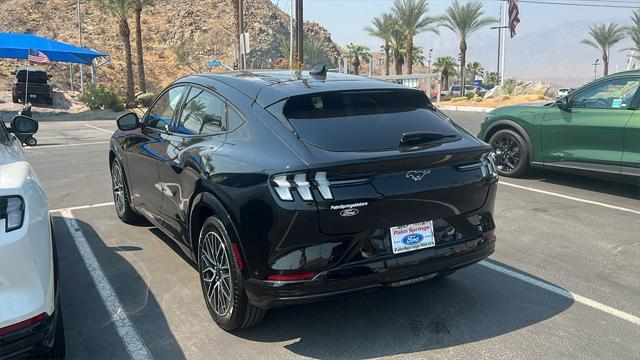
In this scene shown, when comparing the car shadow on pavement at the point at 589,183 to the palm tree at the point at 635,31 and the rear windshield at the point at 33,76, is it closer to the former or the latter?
the rear windshield at the point at 33,76

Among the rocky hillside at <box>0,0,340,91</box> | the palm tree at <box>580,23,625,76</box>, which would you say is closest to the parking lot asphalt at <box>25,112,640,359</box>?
the rocky hillside at <box>0,0,340,91</box>

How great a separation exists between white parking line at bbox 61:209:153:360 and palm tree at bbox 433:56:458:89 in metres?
74.2

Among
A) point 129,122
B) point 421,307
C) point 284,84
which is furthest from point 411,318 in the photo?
point 129,122

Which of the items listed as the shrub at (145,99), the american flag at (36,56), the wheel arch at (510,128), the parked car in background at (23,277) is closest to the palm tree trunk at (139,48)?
the shrub at (145,99)

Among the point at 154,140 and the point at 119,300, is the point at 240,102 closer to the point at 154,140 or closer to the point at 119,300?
the point at 154,140

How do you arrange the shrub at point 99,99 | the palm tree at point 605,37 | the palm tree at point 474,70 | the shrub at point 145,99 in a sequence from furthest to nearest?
the palm tree at point 474,70, the palm tree at point 605,37, the shrub at point 145,99, the shrub at point 99,99

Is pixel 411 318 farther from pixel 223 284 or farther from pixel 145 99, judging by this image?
pixel 145 99

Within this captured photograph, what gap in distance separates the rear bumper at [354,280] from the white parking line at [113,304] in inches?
31.5

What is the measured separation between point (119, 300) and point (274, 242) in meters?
1.71

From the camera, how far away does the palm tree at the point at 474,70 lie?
308 ft

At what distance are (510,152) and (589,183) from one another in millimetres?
1224

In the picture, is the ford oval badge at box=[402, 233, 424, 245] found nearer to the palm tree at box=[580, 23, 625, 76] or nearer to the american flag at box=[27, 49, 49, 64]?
the american flag at box=[27, 49, 49, 64]

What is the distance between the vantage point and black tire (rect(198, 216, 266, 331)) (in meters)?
3.33

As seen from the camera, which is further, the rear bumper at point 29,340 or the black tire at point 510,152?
the black tire at point 510,152
